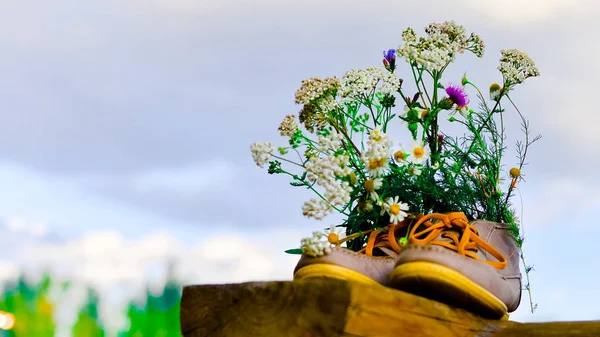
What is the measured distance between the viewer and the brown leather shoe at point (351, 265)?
1.99 metres

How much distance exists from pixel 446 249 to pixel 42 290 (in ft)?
5.93

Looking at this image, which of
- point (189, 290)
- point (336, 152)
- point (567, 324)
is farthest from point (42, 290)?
point (567, 324)

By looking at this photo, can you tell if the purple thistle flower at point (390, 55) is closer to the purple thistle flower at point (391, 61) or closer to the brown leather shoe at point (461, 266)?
the purple thistle flower at point (391, 61)

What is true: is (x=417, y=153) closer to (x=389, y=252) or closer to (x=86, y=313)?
(x=389, y=252)

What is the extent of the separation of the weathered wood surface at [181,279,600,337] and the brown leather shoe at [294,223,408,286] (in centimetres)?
16

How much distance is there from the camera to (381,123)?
259cm

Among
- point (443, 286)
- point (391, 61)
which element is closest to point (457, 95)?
point (391, 61)

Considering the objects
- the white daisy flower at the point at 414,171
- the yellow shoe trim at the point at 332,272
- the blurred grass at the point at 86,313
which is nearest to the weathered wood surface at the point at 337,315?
the yellow shoe trim at the point at 332,272

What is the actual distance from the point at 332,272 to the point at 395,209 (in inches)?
12.5

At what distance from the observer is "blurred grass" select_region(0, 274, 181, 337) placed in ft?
9.36

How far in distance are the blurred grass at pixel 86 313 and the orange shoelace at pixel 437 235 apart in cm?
93

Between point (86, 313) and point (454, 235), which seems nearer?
point (454, 235)

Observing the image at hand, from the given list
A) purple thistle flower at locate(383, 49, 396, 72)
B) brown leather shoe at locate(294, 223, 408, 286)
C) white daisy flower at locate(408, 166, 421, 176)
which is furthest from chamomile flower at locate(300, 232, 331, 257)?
purple thistle flower at locate(383, 49, 396, 72)

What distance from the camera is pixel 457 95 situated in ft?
8.14
